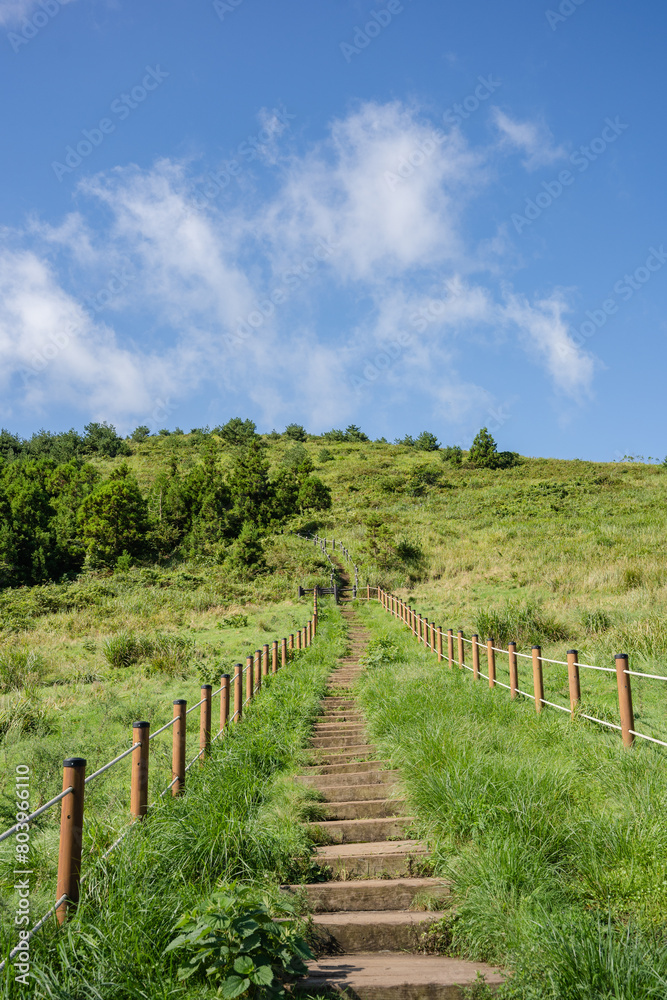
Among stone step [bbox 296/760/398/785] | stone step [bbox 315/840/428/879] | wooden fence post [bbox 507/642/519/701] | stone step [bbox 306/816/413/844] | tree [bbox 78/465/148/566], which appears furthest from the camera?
tree [bbox 78/465/148/566]

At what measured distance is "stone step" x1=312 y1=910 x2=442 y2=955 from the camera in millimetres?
3814

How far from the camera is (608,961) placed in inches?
113

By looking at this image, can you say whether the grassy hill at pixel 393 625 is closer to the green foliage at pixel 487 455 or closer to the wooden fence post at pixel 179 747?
the wooden fence post at pixel 179 747

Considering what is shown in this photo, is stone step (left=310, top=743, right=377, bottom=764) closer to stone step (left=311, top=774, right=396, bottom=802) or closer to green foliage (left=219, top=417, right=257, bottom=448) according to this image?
stone step (left=311, top=774, right=396, bottom=802)

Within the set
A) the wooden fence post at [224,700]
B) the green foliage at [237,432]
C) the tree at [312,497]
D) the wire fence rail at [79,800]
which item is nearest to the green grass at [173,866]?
the wire fence rail at [79,800]

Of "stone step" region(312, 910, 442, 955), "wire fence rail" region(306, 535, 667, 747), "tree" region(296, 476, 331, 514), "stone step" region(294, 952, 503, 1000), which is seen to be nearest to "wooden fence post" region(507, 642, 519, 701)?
"wire fence rail" region(306, 535, 667, 747)

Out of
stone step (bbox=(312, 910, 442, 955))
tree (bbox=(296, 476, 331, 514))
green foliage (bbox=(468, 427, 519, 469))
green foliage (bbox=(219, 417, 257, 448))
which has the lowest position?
stone step (bbox=(312, 910, 442, 955))

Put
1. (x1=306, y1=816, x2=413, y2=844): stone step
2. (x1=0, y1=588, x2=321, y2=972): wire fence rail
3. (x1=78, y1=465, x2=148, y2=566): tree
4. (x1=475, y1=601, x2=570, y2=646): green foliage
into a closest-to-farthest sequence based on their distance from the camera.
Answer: (x1=0, y1=588, x2=321, y2=972): wire fence rail
(x1=306, y1=816, x2=413, y2=844): stone step
(x1=475, y1=601, x2=570, y2=646): green foliage
(x1=78, y1=465, x2=148, y2=566): tree

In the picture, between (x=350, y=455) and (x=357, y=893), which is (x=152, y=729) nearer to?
(x=357, y=893)

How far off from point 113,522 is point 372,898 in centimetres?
4037

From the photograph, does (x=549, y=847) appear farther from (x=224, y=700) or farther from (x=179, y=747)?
(x=224, y=700)

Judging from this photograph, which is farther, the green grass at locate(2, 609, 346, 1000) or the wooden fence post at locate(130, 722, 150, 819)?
the wooden fence post at locate(130, 722, 150, 819)

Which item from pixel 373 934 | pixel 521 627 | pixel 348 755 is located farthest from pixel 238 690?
pixel 521 627

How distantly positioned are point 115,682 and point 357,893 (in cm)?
1147
